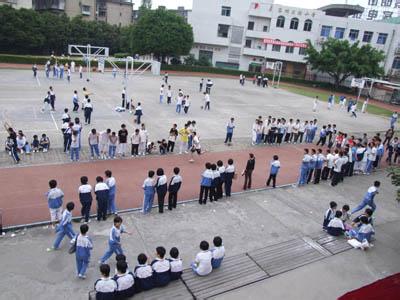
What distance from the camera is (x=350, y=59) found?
44.0m

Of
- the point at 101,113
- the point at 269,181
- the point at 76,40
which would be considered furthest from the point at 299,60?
the point at 269,181

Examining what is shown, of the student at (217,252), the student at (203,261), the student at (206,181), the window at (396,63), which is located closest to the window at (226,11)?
the window at (396,63)

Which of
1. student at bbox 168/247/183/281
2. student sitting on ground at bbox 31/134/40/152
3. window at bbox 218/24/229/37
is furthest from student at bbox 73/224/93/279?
window at bbox 218/24/229/37

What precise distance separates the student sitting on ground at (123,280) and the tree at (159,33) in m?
41.3

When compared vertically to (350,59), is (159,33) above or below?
above

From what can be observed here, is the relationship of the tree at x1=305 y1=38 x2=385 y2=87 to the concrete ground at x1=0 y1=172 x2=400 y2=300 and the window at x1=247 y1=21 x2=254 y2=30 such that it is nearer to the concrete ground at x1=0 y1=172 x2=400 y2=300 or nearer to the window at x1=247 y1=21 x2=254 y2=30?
the window at x1=247 y1=21 x2=254 y2=30

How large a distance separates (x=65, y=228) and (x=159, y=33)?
39.9 meters

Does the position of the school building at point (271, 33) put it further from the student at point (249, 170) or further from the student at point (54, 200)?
the student at point (54, 200)

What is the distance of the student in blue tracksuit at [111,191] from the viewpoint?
9.53 metres

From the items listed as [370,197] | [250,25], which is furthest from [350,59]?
[370,197]

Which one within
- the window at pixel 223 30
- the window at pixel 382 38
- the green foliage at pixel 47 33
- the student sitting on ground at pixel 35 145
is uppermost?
the window at pixel 382 38

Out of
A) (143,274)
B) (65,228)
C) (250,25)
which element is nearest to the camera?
(143,274)

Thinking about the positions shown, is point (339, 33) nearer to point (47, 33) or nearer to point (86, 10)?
point (47, 33)

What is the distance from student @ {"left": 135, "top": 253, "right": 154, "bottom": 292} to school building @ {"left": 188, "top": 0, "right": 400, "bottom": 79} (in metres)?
51.3
